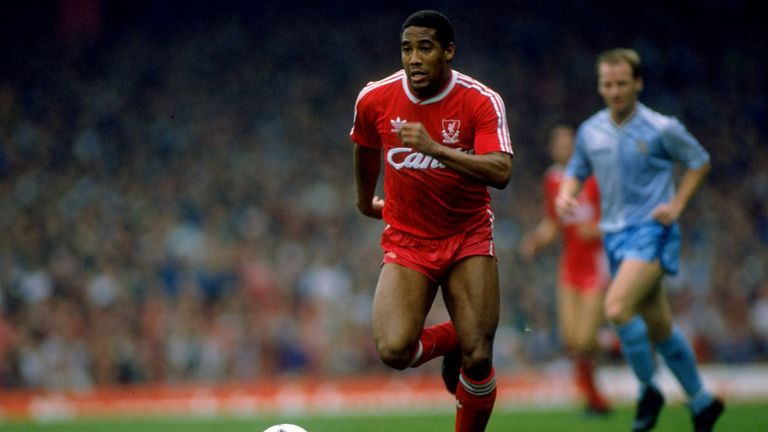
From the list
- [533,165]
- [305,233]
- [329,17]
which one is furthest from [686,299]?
[329,17]

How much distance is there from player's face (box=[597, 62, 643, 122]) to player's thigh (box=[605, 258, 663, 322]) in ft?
3.77

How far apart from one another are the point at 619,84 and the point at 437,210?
7.52 ft

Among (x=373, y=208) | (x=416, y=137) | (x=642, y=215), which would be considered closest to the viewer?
(x=416, y=137)

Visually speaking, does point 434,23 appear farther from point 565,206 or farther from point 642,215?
point 642,215

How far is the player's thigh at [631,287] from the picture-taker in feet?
26.3

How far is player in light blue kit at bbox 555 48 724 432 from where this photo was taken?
26.5 feet

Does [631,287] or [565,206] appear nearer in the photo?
[631,287]

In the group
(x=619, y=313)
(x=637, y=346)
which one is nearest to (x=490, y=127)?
(x=619, y=313)

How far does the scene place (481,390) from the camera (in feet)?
21.6

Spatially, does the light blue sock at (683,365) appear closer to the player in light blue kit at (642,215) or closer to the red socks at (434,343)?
the player in light blue kit at (642,215)

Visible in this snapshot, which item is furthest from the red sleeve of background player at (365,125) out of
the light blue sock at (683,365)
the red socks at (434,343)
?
the light blue sock at (683,365)

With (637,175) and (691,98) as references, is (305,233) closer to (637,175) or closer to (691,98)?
(691,98)

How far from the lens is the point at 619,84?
27.5 feet

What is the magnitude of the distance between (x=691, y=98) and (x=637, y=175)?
46.2 ft
